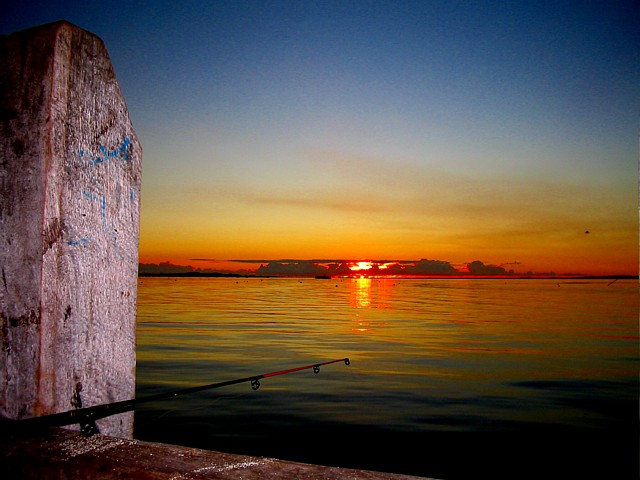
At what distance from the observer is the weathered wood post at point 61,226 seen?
1257 mm

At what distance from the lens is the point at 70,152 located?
1339mm

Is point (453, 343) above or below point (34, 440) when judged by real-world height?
below

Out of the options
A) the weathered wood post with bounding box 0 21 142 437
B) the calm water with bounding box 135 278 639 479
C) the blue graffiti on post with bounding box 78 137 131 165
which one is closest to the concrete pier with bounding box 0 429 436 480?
the weathered wood post with bounding box 0 21 142 437

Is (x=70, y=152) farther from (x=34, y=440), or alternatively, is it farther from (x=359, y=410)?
(x=359, y=410)

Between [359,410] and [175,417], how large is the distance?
3.02m

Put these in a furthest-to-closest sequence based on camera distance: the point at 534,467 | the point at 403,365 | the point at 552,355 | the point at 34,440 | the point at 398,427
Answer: the point at 552,355
the point at 403,365
the point at 398,427
the point at 534,467
the point at 34,440

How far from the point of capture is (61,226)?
1302 mm

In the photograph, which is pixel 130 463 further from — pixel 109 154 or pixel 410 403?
pixel 410 403

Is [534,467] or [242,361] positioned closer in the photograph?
[534,467]

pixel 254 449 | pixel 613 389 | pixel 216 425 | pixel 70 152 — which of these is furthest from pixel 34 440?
pixel 613 389

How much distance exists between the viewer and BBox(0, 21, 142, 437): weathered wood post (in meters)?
1.26

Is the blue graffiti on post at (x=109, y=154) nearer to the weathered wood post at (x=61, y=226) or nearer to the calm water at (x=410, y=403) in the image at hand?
the weathered wood post at (x=61, y=226)

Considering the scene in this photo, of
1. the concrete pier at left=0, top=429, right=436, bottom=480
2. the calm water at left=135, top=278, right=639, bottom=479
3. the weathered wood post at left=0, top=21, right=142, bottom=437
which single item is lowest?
the calm water at left=135, top=278, right=639, bottom=479

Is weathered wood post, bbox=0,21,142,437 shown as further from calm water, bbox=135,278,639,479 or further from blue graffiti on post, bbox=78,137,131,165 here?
calm water, bbox=135,278,639,479
